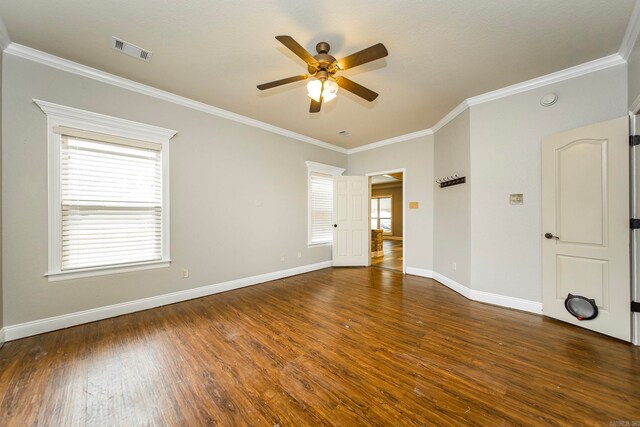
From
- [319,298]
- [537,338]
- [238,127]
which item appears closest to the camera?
[537,338]

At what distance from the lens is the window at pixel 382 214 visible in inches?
452

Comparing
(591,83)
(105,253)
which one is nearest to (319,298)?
(105,253)

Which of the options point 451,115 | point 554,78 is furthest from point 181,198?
point 554,78

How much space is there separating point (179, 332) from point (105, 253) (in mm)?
1365

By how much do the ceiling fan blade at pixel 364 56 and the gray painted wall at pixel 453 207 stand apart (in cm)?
240

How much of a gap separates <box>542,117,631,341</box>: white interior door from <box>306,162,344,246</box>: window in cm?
376

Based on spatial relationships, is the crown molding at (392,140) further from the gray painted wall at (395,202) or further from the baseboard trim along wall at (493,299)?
the gray painted wall at (395,202)

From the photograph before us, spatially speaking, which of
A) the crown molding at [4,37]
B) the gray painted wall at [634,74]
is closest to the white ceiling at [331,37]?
the crown molding at [4,37]

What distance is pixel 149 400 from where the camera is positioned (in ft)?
5.32

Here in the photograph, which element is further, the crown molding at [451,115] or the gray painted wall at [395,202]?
the gray painted wall at [395,202]

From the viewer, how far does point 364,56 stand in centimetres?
192

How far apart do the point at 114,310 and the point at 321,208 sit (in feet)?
12.8

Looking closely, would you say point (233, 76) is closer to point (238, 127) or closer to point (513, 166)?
point (238, 127)

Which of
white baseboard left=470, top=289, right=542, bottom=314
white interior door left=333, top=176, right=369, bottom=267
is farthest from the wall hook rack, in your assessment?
white interior door left=333, top=176, right=369, bottom=267
